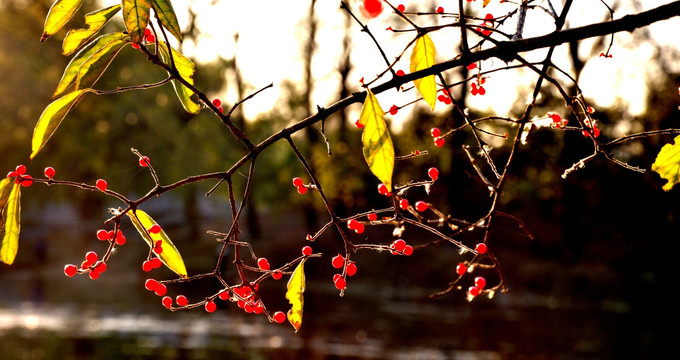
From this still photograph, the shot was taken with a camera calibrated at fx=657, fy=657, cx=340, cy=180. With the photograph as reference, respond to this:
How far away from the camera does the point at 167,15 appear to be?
0.91m

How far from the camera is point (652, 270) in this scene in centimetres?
1673

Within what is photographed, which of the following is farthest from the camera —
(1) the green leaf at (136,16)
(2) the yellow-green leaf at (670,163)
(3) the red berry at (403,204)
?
(2) the yellow-green leaf at (670,163)

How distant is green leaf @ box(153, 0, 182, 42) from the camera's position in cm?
90

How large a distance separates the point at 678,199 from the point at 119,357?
13.0m

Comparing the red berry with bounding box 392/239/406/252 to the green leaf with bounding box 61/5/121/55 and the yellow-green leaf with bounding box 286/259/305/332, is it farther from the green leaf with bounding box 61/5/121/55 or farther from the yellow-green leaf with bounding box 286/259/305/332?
the green leaf with bounding box 61/5/121/55

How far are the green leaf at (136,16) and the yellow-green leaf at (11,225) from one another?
1.02 ft

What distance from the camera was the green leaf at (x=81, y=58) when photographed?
3.14 feet

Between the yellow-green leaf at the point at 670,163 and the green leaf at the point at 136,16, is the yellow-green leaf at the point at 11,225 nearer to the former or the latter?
the green leaf at the point at 136,16

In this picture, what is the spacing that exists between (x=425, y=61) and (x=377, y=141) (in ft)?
1.14

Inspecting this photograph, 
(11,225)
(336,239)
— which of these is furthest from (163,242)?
(336,239)

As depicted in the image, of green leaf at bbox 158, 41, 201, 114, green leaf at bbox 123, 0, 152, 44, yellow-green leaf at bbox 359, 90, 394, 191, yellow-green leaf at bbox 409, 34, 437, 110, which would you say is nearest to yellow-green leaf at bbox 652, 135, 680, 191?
yellow-green leaf at bbox 409, 34, 437, 110

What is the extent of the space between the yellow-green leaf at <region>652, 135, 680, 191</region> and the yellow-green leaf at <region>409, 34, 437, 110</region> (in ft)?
1.65

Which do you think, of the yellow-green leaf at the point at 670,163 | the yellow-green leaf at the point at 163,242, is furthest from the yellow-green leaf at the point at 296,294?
the yellow-green leaf at the point at 670,163

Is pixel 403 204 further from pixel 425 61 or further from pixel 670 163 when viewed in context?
pixel 670 163
